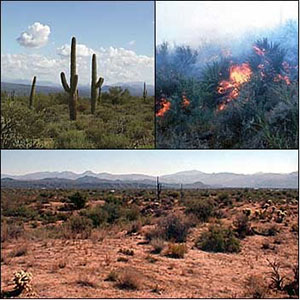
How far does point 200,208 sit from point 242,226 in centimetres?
53

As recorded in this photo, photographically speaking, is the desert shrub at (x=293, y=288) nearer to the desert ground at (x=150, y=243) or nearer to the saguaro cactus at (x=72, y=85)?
the desert ground at (x=150, y=243)

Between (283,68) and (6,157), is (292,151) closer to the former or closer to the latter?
(283,68)

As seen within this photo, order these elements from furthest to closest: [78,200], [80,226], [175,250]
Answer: [78,200] < [80,226] < [175,250]

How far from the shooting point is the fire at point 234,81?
21.5 ft

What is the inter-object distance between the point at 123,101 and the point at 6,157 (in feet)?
4.96

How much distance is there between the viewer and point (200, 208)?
6.56 metres

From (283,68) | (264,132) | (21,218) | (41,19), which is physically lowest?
(21,218)

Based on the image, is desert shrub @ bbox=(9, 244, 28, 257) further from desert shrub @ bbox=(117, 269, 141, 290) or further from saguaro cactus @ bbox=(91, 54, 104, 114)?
saguaro cactus @ bbox=(91, 54, 104, 114)

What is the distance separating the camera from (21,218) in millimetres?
6523

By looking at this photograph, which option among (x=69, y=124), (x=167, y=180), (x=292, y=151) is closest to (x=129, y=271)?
(x=167, y=180)

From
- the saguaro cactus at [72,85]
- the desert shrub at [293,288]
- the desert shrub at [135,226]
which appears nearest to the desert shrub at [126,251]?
the desert shrub at [135,226]

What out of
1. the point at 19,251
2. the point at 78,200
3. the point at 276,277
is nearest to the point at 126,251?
the point at 78,200

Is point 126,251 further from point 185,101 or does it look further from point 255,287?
point 185,101

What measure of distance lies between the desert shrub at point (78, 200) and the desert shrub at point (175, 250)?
113 centimetres
